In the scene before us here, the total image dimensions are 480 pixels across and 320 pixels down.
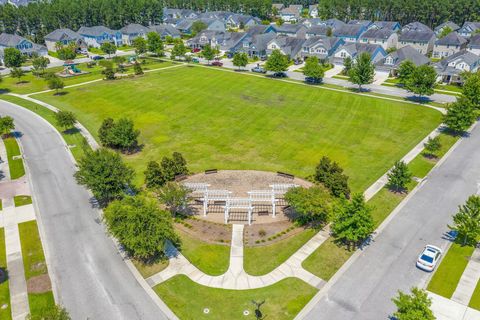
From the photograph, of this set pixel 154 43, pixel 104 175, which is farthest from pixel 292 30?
pixel 104 175

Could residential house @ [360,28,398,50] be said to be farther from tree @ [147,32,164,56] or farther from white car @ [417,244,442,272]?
white car @ [417,244,442,272]

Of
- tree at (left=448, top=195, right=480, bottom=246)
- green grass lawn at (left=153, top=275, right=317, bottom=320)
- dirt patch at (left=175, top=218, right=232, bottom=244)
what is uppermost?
tree at (left=448, top=195, right=480, bottom=246)

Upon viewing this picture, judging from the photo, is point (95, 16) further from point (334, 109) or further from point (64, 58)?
point (334, 109)

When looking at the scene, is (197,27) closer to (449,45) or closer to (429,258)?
(449,45)

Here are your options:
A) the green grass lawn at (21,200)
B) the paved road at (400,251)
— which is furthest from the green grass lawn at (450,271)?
the green grass lawn at (21,200)

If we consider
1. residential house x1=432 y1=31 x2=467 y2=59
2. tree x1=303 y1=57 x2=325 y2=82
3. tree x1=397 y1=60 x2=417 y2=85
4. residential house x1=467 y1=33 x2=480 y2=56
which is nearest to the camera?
tree x1=397 y1=60 x2=417 y2=85

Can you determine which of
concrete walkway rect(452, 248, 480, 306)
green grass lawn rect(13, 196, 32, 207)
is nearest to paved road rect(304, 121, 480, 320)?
concrete walkway rect(452, 248, 480, 306)
